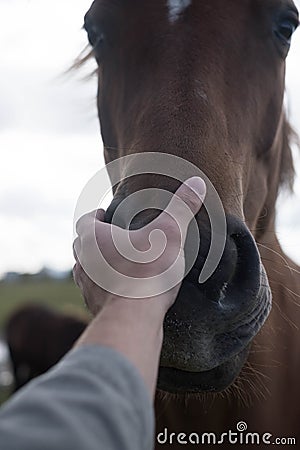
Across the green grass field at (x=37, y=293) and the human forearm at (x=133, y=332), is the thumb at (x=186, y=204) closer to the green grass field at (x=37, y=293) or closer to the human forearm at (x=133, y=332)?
the human forearm at (x=133, y=332)

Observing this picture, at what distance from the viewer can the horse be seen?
8844 millimetres

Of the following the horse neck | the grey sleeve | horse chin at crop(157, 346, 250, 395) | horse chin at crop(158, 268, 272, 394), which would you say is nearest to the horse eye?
the horse neck

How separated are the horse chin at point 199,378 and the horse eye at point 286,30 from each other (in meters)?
1.15

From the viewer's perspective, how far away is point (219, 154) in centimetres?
188

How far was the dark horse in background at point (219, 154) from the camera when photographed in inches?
63.2

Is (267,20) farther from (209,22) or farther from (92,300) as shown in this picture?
(92,300)

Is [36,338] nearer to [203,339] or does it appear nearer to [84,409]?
[203,339]

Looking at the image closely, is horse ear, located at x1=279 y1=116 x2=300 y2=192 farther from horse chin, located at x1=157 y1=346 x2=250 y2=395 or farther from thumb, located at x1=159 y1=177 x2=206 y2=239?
thumb, located at x1=159 y1=177 x2=206 y2=239

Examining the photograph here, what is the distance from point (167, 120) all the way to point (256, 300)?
560 millimetres

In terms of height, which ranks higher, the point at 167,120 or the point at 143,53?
the point at 143,53

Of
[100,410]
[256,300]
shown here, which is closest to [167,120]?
[256,300]

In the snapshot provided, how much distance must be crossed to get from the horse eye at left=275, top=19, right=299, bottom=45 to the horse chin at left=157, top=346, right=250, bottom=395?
1.15 m

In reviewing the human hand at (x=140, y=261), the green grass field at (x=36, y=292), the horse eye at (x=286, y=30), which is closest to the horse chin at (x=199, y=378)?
the human hand at (x=140, y=261)

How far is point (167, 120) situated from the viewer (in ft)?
6.06
